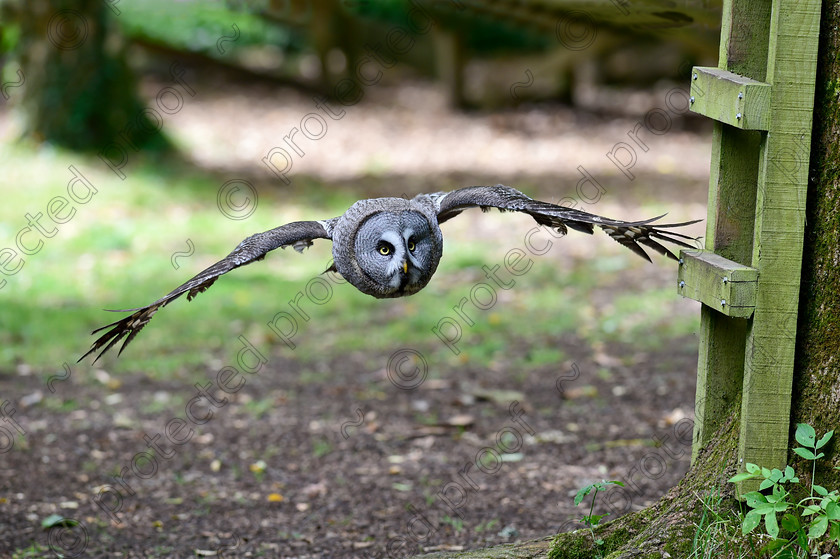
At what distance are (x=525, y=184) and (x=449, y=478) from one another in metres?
6.87

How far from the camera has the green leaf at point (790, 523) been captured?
2963 millimetres

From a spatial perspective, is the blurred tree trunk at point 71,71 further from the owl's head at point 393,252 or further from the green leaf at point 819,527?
the green leaf at point 819,527

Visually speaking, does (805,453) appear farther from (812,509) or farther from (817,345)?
(817,345)

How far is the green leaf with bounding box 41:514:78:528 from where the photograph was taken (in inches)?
174

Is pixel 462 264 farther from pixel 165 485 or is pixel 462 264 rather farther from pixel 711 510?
pixel 711 510

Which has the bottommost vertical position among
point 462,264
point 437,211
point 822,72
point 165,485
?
point 165,485

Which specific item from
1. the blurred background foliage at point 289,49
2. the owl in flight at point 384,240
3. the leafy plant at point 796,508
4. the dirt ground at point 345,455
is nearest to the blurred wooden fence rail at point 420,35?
the blurred background foliage at point 289,49

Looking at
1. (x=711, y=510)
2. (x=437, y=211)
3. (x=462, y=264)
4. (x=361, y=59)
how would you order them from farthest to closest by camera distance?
1. (x=361, y=59)
2. (x=462, y=264)
3. (x=437, y=211)
4. (x=711, y=510)

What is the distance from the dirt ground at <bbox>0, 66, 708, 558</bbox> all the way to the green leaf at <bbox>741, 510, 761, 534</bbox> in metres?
1.43

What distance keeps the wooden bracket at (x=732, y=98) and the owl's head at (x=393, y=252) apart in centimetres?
149

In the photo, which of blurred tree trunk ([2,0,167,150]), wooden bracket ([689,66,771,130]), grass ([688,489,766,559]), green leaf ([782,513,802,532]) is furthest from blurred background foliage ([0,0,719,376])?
green leaf ([782,513,802,532])

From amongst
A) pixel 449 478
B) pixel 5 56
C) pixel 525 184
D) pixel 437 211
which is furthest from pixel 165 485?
pixel 5 56

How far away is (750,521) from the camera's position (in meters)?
2.97

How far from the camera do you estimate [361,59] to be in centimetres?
1677
